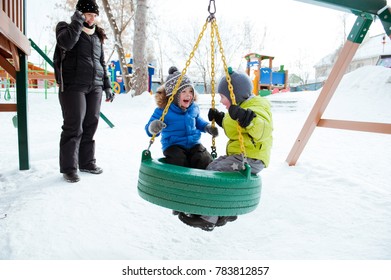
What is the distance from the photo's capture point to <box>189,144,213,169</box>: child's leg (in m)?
2.28

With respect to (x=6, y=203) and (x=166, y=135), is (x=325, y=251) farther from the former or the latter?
(x=6, y=203)

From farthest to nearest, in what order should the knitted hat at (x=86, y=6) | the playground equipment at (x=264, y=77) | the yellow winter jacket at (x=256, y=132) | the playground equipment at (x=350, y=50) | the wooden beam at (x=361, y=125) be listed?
the playground equipment at (x=264, y=77)
the knitted hat at (x=86, y=6)
the wooden beam at (x=361, y=125)
the playground equipment at (x=350, y=50)
the yellow winter jacket at (x=256, y=132)

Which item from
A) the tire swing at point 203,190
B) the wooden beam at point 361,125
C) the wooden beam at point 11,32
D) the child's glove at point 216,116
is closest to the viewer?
the tire swing at point 203,190

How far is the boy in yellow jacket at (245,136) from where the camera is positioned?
1.81 meters

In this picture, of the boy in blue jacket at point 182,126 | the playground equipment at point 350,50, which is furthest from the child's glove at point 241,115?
the playground equipment at point 350,50

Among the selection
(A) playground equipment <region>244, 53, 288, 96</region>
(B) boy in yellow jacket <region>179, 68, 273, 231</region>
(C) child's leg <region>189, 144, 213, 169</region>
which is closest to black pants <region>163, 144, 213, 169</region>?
(C) child's leg <region>189, 144, 213, 169</region>

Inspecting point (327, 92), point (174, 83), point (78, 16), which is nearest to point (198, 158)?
point (174, 83)

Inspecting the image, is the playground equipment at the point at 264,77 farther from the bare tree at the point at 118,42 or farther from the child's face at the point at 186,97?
the child's face at the point at 186,97

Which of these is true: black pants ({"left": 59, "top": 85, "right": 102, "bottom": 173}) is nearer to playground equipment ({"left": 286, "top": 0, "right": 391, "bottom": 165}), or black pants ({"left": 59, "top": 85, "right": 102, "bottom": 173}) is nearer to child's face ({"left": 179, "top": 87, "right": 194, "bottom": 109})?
child's face ({"left": 179, "top": 87, "right": 194, "bottom": 109})

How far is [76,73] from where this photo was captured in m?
2.88

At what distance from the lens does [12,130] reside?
573cm

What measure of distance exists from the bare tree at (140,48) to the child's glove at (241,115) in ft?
27.9

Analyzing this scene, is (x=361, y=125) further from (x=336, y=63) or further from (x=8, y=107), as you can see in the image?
(x=8, y=107)

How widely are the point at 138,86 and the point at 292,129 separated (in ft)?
17.4
